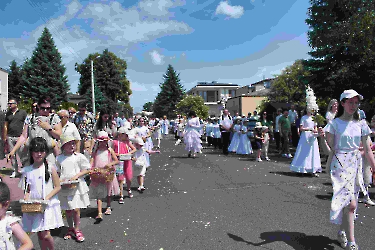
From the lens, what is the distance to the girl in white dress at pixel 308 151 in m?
9.81

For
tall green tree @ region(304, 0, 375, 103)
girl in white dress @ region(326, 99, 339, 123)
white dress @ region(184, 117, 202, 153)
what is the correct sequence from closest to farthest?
1. girl in white dress @ region(326, 99, 339, 123)
2. tall green tree @ region(304, 0, 375, 103)
3. white dress @ region(184, 117, 202, 153)

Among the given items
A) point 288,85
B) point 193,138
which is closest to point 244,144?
point 193,138

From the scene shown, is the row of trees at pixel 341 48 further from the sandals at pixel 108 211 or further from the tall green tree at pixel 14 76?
the tall green tree at pixel 14 76

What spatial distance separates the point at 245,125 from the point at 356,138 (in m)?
12.4

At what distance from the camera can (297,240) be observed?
466 cm

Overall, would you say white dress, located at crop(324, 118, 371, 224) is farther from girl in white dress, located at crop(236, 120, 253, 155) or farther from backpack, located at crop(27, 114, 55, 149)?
girl in white dress, located at crop(236, 120, 253, 155)

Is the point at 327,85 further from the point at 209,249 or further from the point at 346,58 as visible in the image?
the point at 209,249

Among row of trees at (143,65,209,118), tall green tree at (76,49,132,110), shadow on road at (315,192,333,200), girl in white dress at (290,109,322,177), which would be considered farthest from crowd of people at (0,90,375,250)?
row of trees at (143,65,209,118)

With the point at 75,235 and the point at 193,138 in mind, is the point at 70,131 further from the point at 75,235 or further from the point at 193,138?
the point at 193,138

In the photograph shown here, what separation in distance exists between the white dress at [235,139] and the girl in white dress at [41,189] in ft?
43.6

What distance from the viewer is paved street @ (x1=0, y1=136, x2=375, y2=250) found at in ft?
15.4

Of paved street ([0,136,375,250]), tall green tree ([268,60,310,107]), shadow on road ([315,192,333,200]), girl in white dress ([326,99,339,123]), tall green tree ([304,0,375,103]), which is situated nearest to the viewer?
paved street ([0,136,375,250])

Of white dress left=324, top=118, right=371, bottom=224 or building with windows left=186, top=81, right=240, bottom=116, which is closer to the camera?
white dress left=324, top=118, right=371, bottom=224

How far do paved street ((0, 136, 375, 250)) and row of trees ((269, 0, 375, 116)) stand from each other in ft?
23.8
